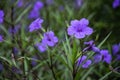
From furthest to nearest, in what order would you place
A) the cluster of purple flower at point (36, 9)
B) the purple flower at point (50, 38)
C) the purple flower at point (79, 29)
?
the cluster of purple flower at point (36, 9) → the purple flower at point (50, 38) → the purple flower at point (79, 29)

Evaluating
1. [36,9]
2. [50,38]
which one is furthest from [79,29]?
[36,9]

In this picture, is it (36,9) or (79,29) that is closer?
(79,29)

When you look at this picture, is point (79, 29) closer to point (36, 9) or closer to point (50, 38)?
point (50, 38)

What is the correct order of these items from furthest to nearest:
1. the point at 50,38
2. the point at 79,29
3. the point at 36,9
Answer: the point at 36,9
the point at 50,38
the point at 79,29

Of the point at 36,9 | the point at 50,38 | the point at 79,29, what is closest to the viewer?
the point at 79,29

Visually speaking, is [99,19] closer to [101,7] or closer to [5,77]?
[101,7]

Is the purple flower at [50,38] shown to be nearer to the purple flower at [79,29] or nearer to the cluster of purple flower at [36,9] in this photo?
the purple flower at [79,29]

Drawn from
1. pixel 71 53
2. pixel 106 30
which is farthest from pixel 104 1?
pixel 71 53

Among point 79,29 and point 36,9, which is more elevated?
point 36,9

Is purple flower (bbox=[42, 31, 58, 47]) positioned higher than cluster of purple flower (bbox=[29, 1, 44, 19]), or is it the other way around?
cluster of purple flower (bbox=[29, 1, 44, 19])

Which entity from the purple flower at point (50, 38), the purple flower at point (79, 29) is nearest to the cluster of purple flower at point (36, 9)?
the purple flower at point (50, 38)

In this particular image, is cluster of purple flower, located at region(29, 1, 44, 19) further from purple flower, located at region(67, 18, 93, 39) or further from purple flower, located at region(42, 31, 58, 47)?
purple flower, located at region(67, 18, 93, 39)

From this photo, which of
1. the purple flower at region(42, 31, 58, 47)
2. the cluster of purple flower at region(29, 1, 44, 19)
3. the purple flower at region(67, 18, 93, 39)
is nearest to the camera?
the purple flower at region(67, 18, 93, 39)

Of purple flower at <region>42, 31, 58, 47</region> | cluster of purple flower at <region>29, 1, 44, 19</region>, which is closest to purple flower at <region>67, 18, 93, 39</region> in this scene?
purple flower at <region>42, 31, 58, 47</region>
